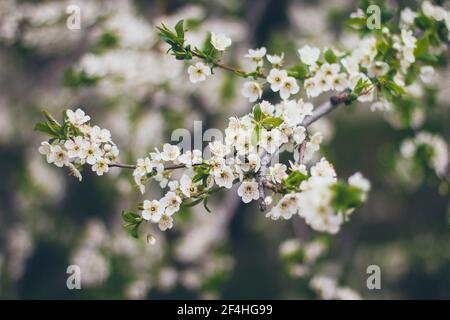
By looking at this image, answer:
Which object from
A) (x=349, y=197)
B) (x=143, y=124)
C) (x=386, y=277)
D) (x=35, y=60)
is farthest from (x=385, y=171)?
(x=35, y=60)

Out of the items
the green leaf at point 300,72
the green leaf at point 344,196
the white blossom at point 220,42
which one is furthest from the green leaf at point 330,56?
the green leaf at point 344,196

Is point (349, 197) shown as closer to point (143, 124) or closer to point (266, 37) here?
point (143, 124)

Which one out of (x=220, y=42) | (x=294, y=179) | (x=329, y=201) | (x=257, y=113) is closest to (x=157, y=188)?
(x=220, y=42)

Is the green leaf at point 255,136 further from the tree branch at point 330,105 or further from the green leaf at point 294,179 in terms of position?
the tree branch at point 330,105

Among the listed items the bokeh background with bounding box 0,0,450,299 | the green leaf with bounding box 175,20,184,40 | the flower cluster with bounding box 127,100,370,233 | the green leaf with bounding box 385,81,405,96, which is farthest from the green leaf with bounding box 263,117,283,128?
the bokeh background with bounding box 0,0,450,299

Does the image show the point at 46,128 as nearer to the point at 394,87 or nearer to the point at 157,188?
the point at 394,87
